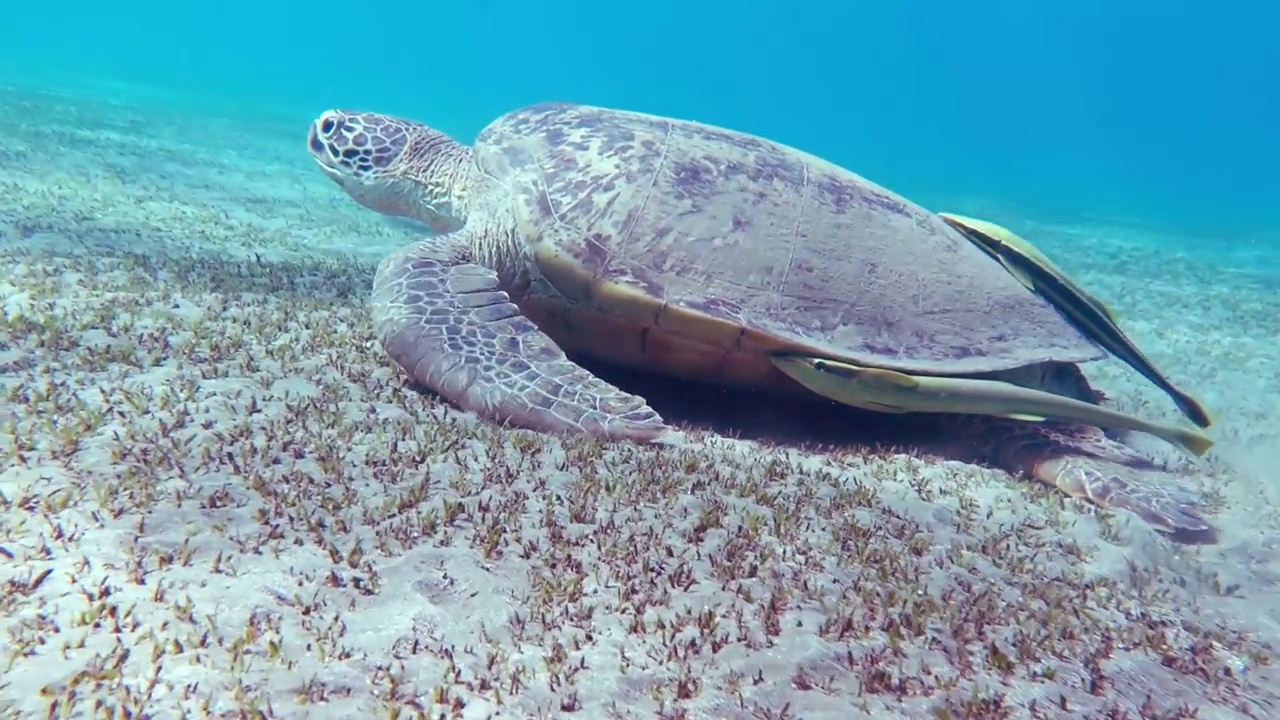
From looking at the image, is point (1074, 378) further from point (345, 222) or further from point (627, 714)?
point (345, 222)

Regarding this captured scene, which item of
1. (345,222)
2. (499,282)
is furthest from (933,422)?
(345,222)

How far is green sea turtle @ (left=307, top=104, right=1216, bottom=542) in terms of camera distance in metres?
4.40

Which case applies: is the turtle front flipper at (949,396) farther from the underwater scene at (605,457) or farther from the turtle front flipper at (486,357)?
the turtle front flipper at (486,357)

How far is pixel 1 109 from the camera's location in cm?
1420

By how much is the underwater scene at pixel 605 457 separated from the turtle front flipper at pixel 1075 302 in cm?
3

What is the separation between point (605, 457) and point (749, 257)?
6.27ft

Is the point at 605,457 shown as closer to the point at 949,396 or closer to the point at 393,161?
the point at 949,396

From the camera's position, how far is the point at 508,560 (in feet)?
9.25

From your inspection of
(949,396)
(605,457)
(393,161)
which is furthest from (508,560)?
(393,161)

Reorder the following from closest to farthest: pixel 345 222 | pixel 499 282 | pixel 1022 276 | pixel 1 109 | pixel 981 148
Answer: pixel 499 282 → pixel 1022 276 → pixel 345 222 → pixel 1 109 → pixel 981 148

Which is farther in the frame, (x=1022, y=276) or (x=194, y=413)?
(x=1022, y=276)

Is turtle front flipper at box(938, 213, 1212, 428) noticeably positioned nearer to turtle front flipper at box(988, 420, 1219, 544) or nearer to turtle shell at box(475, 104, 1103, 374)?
turtle shell at box(475, 104, 1103, 374)

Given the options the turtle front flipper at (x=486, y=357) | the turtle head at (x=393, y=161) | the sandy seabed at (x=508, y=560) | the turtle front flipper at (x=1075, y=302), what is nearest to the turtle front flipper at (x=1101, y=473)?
the sandy seabed at (x=508, y=560)

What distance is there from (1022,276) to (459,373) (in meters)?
4.35
